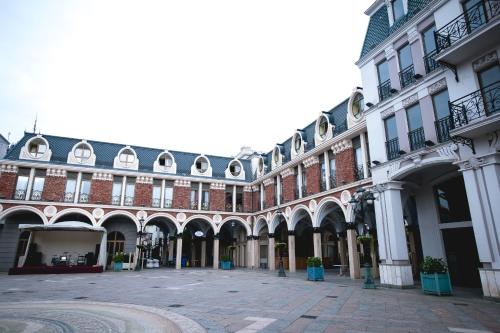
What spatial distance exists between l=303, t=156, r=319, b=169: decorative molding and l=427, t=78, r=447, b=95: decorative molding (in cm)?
953

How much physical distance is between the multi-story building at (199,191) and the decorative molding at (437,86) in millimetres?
4543

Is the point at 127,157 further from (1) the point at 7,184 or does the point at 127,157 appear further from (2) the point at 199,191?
(1) the point at 7,184

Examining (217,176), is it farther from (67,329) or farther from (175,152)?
(67,329)

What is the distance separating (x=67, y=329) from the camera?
5.63 meters

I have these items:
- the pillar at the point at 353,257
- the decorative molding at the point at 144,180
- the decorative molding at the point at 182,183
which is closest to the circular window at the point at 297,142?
the pillar at the point at 353,257

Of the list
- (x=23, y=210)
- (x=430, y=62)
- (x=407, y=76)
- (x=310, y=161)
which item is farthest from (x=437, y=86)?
(x=23, y=210)

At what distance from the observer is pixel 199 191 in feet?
96.8

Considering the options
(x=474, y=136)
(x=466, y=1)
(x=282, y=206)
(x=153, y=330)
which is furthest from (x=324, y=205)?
(x=153, y=330)

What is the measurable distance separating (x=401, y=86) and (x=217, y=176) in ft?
68.4

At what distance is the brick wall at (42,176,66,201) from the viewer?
24.3 m

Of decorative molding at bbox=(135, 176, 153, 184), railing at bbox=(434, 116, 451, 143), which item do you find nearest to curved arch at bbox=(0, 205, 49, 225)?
decorative molding at bbox=(135, 176, 153, 184)

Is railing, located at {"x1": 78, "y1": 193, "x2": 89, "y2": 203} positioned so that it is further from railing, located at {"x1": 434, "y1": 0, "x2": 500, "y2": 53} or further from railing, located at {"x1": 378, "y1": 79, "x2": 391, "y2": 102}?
railing, located at {"x1": 434, "y1": 0, "x2": 500, "y2": 53}

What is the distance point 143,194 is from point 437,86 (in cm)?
2381

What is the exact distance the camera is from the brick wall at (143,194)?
27.1 metres
